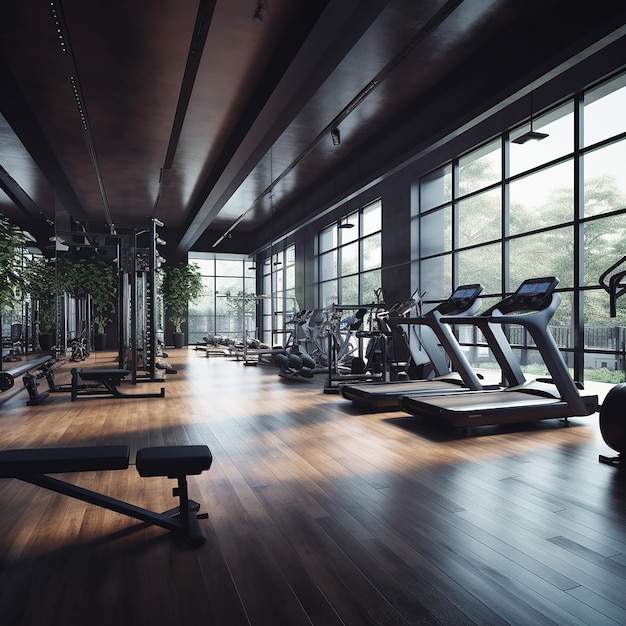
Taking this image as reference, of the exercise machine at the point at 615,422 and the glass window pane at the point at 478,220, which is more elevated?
the glass window pane at the point at 478,220

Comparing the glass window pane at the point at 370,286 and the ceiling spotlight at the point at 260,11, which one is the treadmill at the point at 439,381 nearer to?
the ceiling spotlight at the point at 260,11

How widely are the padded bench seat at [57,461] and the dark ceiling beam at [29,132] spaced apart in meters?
5.42

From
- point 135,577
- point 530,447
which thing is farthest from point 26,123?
point 530,447

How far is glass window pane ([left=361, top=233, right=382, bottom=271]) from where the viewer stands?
418 inches

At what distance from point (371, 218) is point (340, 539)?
30.1 feet

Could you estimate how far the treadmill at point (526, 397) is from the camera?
436 centimetres

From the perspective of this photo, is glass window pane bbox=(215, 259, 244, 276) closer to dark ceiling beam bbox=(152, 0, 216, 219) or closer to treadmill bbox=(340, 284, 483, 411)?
dark ceiling beam bbox=(152, 0, 216, 219)

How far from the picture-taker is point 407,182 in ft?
29.4

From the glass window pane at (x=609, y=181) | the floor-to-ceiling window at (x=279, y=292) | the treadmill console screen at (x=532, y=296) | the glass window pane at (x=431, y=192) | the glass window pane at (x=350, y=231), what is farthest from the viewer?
the floor-to-ceiling window at (x=279, y=292)

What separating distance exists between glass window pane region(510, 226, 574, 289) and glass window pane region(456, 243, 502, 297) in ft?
3.14

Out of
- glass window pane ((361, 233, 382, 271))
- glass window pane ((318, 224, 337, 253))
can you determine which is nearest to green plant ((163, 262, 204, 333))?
glass window pane ((318, 224, 337, 253))

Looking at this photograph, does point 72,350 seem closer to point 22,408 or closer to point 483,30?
point 22,408

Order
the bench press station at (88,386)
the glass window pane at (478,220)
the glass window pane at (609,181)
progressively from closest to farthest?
the bench press station at (88,386) < the glass window pane at (609,181) < the glass window pane at (478,220)

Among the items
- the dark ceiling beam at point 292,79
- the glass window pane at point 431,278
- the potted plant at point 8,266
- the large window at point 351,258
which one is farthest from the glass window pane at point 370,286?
the potted plant at point 8,266
